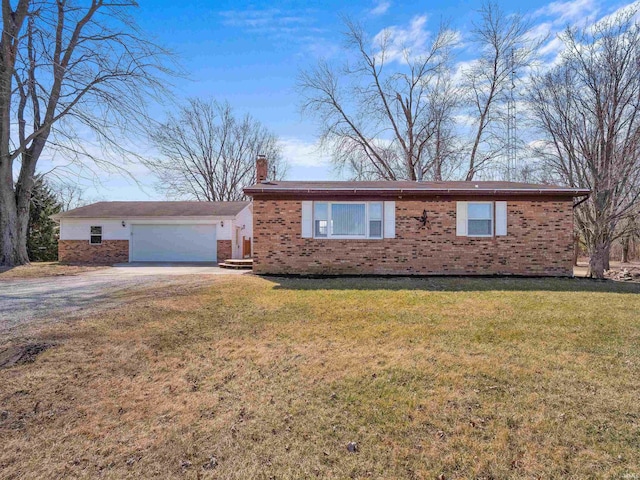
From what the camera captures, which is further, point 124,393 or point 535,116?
point 535,116

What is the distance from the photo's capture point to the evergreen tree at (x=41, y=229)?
21.0 metres

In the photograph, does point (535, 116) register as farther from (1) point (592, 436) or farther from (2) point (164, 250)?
(2) point (164, 250)

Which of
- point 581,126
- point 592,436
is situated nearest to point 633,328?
point 592,436

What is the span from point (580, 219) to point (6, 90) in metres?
21.8

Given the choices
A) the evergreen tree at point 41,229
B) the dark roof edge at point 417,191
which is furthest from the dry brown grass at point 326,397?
the evergreen tree at point 41,229

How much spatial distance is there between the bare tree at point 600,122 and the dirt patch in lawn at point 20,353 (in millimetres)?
15330

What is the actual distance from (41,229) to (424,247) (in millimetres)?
23069

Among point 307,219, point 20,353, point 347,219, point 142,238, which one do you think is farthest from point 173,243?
point 20,353

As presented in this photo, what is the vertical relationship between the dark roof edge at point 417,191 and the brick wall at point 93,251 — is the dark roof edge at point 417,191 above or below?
above

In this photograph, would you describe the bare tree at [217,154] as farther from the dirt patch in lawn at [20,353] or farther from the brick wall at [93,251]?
the dirt patch in lawn at [20,353]

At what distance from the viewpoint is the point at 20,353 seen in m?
4.14

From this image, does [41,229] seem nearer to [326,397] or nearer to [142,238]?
[142,238]

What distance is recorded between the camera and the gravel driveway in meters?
5.55

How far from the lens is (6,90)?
39.1ft
